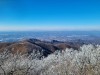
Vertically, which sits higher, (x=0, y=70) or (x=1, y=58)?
(x=1, y=58)

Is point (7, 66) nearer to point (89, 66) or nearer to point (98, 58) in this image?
point (89, 66)

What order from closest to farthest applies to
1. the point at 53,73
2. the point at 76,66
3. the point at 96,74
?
the point at 96,74 < the point at 76,66 < the point at 53,73

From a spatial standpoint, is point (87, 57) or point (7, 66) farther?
point (87, 57)

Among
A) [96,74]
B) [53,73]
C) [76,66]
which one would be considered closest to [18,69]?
[53,73]

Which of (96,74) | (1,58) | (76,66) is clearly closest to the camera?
(96,74)

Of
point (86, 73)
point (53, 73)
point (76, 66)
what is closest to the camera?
point (86, 73)

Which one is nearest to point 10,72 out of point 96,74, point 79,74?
point 79,74

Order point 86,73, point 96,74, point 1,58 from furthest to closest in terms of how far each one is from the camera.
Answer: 1. point 1,58
2. point 86,73
3. point 96,74

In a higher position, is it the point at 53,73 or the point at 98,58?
the point at 98,58

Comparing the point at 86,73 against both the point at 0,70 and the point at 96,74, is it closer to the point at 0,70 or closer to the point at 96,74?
the point at 96,74
